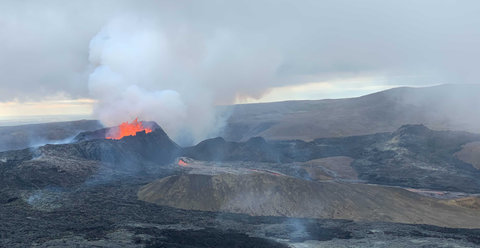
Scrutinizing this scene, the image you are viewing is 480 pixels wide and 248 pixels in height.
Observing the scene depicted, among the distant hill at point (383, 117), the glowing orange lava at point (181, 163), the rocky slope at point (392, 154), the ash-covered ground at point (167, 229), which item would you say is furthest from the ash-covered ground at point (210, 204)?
the distant hill at point (383, 117)

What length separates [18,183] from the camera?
47.9m

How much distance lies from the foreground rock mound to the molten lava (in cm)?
3541

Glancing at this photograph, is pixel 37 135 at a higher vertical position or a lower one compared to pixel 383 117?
lower

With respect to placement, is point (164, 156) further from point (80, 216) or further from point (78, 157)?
point (80, 216)

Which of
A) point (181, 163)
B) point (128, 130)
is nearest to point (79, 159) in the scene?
point (181, 163)

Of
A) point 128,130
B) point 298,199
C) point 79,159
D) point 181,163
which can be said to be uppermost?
point 128,130

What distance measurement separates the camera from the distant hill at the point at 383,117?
126 m

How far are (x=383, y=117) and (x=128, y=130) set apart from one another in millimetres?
99721

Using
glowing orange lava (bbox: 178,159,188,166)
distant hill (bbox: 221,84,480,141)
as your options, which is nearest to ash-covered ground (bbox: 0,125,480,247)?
glowing orange lava (bbox: 178,159,188,166)

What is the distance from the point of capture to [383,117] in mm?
147375

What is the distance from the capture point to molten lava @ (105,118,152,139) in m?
79.9

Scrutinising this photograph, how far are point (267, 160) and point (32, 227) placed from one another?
5566 centimetres

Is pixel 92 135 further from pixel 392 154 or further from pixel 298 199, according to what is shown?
pixel 392 154

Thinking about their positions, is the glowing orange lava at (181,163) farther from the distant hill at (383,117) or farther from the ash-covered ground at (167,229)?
the distant hill at (383,117)
